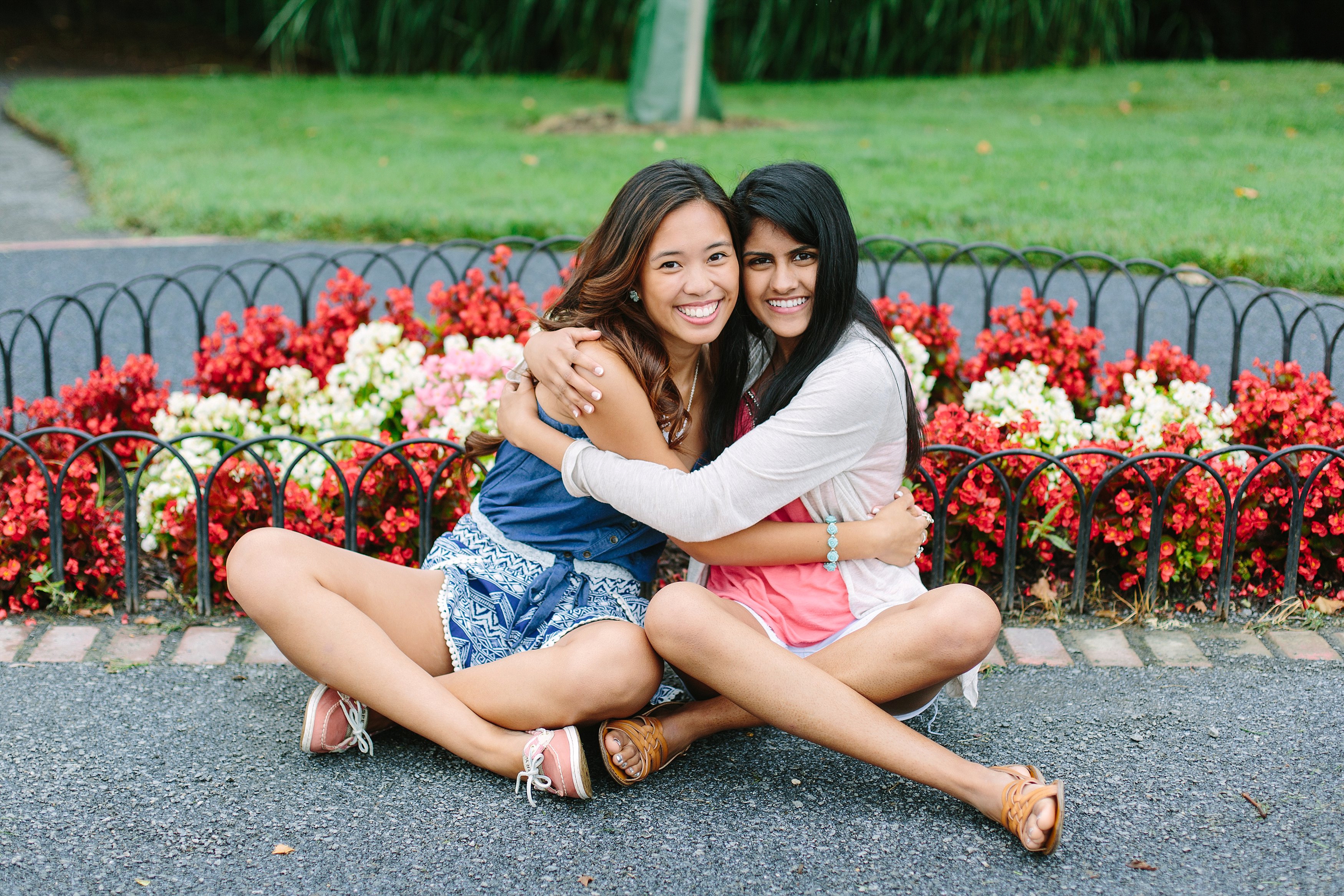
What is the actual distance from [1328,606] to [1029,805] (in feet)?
4.72

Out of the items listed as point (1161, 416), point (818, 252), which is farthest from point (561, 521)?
point (1161, 416)

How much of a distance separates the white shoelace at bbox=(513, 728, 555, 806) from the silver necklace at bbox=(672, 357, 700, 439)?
69 cm

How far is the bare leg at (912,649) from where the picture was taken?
2.37 m

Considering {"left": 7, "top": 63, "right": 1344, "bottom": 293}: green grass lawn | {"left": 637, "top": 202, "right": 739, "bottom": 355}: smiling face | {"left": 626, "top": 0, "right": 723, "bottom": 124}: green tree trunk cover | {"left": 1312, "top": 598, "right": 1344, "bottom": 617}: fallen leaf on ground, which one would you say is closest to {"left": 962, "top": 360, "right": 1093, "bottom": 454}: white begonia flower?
{"left": 1312, "top": 598, "right": 1344, "bottom": 617}: fallen leaf on ground

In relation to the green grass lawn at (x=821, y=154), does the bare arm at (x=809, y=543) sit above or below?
below

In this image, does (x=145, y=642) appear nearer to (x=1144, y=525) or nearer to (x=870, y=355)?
(x=870, y=355)

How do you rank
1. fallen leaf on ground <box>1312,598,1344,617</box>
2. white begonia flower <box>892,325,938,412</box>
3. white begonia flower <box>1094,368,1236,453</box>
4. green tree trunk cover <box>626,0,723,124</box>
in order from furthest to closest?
1. green tree trunk cover <box>626,0,723,124</box>
2. white begonia flower <box>892,325,938,412</box>
3. white begonia flower <box>1094,368,1236,453</box>
4. fallen leaf on ground <box>1312,598,1344,617</box>

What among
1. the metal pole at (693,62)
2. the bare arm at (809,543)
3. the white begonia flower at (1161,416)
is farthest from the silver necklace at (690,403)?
the metal pole at (693,62)

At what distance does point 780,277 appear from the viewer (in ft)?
8.26

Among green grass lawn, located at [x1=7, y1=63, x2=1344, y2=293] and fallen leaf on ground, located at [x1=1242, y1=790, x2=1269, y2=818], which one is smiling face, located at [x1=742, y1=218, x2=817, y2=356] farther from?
green grass lawn, located at [x1=7, y1=63, x2=1344, y2=293]

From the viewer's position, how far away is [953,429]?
3.36 m

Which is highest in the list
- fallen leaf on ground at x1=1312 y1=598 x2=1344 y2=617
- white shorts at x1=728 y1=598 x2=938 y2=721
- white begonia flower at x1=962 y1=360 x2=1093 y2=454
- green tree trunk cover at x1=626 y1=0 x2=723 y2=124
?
green tree trunk cover at x1=626 y1=0 x2=723 y2=124

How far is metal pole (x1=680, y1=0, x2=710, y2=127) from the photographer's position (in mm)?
9469

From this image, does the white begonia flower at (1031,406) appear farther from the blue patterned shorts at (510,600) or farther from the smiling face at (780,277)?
the blue patterned shorts at (510,600)
